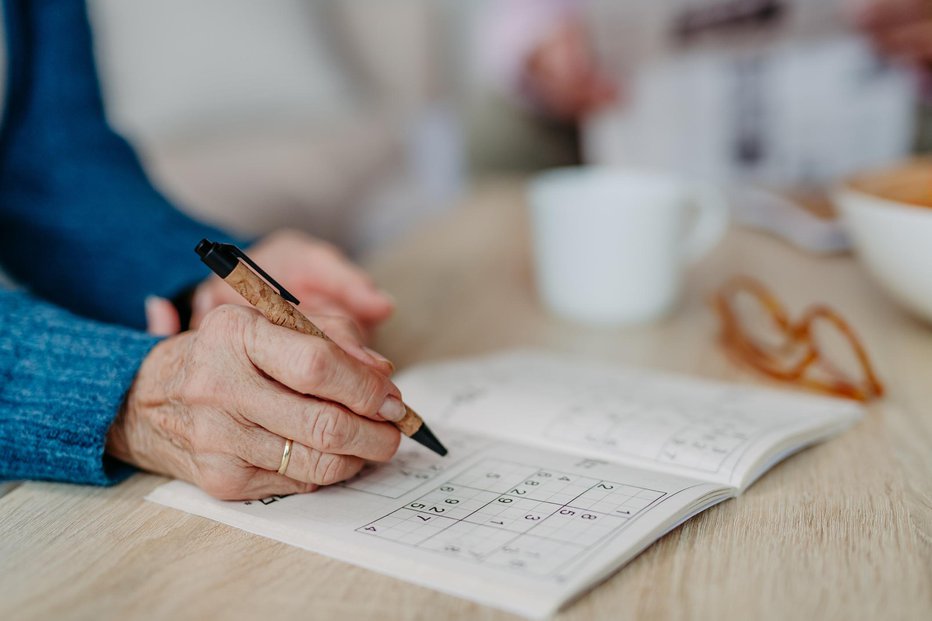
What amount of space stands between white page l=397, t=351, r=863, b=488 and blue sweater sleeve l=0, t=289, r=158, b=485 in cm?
22

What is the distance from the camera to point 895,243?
689mm

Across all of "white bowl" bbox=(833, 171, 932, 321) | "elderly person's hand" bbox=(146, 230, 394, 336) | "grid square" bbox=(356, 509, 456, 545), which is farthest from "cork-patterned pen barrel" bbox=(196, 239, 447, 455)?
"white bowl" bbox=(833, 171, 932, 321)

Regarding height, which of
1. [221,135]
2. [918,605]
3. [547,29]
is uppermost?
[547,29]

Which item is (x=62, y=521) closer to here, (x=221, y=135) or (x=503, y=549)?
(x=503, y=549)

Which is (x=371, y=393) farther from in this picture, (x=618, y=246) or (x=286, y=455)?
(x=618, y=246)

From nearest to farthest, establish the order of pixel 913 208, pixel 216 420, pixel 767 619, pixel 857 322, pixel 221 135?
1. pixel 767 619
2. pixel 216 420
3. pixel 913 208
4. pixel 857 322
5. pixel 221 135

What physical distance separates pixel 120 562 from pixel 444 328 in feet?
1.61

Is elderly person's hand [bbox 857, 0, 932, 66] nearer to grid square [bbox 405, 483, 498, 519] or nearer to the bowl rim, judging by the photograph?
the bowl rim

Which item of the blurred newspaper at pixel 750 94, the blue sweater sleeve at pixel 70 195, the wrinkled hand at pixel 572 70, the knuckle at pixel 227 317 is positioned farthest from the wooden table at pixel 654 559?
the wrinkled hand at pixel 572 70

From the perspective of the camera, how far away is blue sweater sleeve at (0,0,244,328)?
813 millimetres

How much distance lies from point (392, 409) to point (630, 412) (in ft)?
0.63

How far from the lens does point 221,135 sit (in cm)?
162

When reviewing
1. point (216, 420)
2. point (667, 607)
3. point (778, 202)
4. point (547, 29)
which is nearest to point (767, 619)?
point (667, 607)

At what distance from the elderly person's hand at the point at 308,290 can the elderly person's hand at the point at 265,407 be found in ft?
0.69
